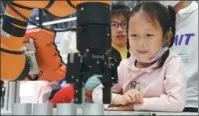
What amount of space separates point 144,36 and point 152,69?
0.46 feet

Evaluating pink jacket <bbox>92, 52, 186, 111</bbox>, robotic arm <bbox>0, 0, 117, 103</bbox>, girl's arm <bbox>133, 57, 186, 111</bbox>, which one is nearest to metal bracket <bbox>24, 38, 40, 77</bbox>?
robotic arm <bbox>0, 0, 117, 103</bbox>

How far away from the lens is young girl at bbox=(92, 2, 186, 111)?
1.37 m

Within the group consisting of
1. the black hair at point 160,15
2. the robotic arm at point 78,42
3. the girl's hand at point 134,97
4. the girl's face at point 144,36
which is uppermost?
the black hair at point 160,15

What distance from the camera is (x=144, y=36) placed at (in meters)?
1.43

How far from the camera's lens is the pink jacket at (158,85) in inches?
53.8

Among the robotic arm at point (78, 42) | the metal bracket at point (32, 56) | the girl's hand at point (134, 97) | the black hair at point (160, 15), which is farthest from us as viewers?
the black hair at point (160, 15)

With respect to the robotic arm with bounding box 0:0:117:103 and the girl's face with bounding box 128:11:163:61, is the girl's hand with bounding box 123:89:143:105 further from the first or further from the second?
the robotic arm with bounding box 0:0:117:103

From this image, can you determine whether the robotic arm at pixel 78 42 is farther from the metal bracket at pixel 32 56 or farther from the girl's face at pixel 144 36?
the girl's face at pixel 144 36

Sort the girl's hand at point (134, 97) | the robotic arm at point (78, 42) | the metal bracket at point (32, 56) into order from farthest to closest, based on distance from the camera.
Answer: the girl's hand at point (134, 97) → the metal bracket at point (32, 56) → the robotic arm at point (78, 42)

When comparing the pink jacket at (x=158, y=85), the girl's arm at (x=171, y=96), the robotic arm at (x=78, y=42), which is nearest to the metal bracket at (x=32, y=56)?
the robotic arm at (x=78, y=42)

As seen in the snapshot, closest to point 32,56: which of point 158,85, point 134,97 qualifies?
point 134,97

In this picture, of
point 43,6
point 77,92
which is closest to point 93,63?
point 77,92

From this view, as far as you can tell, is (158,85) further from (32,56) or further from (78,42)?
(78,42)

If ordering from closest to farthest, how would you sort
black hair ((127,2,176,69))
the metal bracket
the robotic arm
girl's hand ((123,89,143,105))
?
1. the robotic arm
2. the metal bracket
3. girl's hand ((123,89,143,105))
4. black hair ((127,2,176,69))
